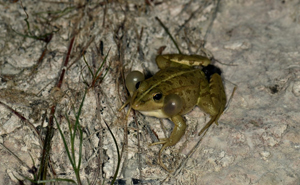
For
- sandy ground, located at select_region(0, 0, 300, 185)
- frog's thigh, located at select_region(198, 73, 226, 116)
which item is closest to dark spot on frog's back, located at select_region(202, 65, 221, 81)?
sandy ground, located at select_region(0, 0, 300, 185)

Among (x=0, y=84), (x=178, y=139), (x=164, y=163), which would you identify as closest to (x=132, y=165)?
(x=164, y=163)

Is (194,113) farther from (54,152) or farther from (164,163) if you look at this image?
(54,152)

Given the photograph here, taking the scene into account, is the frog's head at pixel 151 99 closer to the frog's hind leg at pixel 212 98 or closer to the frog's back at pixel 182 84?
the frog's back at pixel 182 84

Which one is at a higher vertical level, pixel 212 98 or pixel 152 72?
pixel 152 72

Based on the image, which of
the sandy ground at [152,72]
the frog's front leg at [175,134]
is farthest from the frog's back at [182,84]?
the sandy ground at [152,72]

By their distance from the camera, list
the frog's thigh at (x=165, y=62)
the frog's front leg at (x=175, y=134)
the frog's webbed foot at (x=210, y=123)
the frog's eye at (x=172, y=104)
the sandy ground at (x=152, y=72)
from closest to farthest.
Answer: the sandy ground at (x=152, y=72) → the frog's eye at (x=172, y=104) → the frog's front leg at (x=175, y=134) → the frog's webbed foot at (x=210, y=123) → the frog's thigh at (x=165, y=62)

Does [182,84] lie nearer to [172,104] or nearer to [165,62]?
[172,104]

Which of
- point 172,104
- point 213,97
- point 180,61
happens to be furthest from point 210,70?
point 172,104
